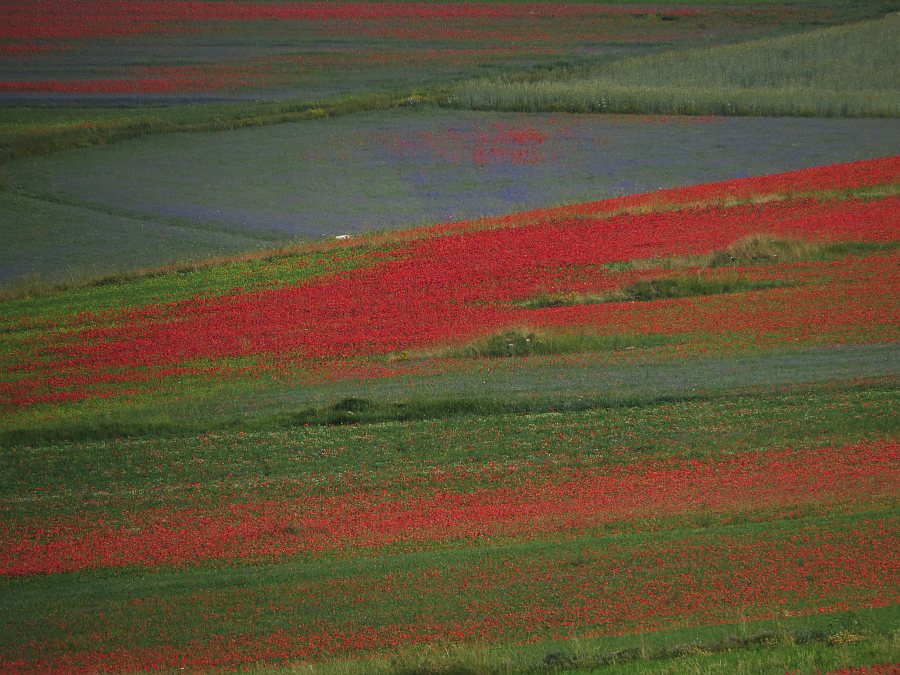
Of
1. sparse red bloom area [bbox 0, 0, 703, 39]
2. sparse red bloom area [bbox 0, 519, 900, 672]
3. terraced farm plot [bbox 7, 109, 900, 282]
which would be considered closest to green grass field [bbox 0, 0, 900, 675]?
sparse red bloom area [bbox 0, 519, 900, 672]

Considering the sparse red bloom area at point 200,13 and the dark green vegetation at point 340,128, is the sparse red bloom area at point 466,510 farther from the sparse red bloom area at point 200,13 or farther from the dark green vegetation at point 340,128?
the sparse red bloom area at point 200,13

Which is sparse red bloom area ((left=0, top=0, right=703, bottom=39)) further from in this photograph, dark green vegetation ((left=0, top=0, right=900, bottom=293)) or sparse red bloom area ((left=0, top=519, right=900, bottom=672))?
sparse red bloom area ((left=0, top=519, right=900, bottom=672))

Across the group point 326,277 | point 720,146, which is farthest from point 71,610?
point 720,146

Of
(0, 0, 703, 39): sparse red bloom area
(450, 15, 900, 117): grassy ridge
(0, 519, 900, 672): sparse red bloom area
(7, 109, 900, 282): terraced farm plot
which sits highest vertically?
(0, 0, 703, 39): sparse red bloom area

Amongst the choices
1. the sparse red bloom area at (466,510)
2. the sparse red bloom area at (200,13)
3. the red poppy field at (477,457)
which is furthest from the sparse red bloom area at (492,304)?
the sparse red bloom area at (200,13)

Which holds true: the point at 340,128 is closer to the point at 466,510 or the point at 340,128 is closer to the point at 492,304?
the point at 492,304

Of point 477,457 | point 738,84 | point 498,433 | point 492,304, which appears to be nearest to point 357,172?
point 738,84
